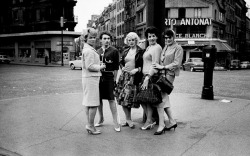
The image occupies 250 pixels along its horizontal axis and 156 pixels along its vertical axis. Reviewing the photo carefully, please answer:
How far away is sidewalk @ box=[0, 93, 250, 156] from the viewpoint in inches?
161

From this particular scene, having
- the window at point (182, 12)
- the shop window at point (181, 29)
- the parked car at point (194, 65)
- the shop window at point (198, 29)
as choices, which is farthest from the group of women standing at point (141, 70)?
the window at point (182, 12)

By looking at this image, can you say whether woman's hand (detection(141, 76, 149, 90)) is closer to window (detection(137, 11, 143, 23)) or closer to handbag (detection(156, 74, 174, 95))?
handbag (detection(156, 74, 174, 95))

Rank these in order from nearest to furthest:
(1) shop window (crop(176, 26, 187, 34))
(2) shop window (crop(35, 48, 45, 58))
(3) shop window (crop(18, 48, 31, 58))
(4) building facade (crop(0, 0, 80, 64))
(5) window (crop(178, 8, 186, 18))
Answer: (1) shop window (crop(176, 26, 187, 34)), (5) window (crop(178, 8, 186, 18)), (4) building facade (crop(0, 0, 80, 64)), (2) shop window (crop(35, 48, 45, 58)), (3) shop window (crop(18, 48, 31, 58))

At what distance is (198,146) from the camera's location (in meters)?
4.24

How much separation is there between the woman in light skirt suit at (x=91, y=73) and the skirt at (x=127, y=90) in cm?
60

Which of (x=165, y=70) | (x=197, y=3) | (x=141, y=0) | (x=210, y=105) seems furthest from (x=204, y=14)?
(x=165, y=70)

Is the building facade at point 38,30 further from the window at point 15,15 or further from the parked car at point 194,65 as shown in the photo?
the parked car at point 194,65

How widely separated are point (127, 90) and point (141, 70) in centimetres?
45

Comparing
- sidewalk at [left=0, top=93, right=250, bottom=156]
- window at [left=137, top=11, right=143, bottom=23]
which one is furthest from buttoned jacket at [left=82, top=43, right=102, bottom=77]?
window at [left=137, top=11, right=143, bottom=23]

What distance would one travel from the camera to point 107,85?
205 inches

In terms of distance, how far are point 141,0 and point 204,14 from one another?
12.7 meters

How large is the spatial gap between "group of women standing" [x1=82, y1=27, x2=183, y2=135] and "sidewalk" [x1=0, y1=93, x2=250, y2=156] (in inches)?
13.6

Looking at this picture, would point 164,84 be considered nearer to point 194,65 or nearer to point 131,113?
point 131,113

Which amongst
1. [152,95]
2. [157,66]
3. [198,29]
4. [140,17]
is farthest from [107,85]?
[140,17]
